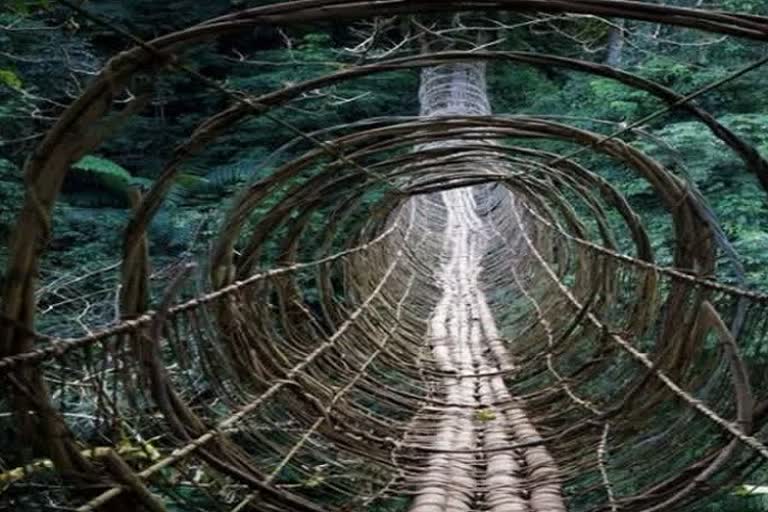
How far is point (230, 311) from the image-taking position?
130 centimetres

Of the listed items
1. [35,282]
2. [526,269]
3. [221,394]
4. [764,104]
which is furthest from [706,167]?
[35,282]

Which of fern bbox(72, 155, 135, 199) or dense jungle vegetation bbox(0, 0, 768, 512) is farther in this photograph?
fern bbox(72, 155, 135, 199)

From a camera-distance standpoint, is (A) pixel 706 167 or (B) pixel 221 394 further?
(A) pixel 706 167

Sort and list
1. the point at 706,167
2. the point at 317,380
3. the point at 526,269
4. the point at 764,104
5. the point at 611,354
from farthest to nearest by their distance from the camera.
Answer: the point at 764,104 → the point at 706,167 → the point at 526,269 → the point at 611,354 → the point at 317,380

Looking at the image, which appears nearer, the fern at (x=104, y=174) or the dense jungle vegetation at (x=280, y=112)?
the dense jungle vegetation at (x=280, y=112)

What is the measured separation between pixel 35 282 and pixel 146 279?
270 mm

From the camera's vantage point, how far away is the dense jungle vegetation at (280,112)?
3.97m

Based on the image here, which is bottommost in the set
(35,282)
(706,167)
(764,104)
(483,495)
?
(483,495)

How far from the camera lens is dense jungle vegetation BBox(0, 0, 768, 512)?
3971mm

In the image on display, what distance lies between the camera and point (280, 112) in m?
5.03

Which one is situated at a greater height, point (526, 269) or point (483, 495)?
point (526, 269)

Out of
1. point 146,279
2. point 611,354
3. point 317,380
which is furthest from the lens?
point 611,354

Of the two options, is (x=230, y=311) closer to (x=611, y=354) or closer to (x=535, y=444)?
(x=535, y=444)

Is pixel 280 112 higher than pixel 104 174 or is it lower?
higher
